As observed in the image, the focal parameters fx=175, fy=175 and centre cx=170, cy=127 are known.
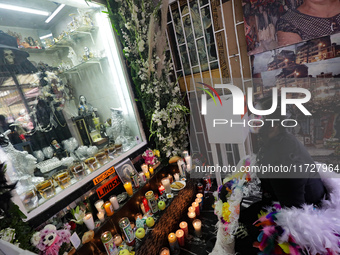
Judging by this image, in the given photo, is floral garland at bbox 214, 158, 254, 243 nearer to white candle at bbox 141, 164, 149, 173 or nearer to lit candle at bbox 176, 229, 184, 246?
lit candle at bbox 176, 229, 184, 246

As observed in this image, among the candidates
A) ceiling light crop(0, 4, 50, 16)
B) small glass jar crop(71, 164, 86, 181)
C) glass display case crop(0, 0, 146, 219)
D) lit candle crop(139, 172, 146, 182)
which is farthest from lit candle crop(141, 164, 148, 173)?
ceiling light crop(0, 4, 50, 16)

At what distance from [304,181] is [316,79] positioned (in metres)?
1.59

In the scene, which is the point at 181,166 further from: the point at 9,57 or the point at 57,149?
the point at 9,57

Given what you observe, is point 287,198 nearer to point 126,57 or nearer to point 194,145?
point 194,145

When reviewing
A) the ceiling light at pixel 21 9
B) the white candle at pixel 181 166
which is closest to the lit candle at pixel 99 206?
the white candle at pixel 181 166

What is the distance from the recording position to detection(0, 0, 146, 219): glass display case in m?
1.57

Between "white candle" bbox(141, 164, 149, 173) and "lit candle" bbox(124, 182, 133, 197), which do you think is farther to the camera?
"white candle" bbox(141, 164, 149, 173)

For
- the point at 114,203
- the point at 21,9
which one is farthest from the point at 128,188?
the point at 21,9

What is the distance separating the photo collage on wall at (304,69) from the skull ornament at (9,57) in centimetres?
254

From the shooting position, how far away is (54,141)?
1882 mm

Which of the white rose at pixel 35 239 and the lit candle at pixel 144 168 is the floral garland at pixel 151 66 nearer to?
the lit candle at pixel 144 168

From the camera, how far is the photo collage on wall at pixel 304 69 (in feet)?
6.32

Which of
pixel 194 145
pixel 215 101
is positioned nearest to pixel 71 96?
pixel 215 101

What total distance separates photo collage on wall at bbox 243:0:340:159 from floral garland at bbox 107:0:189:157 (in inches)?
45.3
